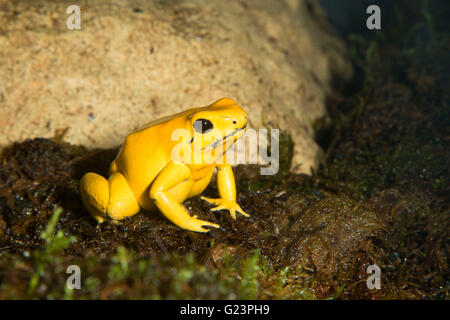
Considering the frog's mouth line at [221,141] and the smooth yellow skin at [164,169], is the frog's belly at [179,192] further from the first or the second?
the frog's mouth line at [221,141]

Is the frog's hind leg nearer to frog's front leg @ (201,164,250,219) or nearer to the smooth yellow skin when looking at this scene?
the smooth yellow skin

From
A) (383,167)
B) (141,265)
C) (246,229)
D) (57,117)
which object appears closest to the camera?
(141,265)

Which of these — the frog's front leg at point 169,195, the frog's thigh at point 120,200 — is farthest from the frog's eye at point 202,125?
the frog's thigh at point 120,200

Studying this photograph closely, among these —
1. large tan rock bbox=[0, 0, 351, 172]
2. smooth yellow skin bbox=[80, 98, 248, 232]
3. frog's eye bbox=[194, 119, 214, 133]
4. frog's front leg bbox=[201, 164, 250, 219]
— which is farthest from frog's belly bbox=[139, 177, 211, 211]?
large tan rock bbox=[0, 0, 351, 172]

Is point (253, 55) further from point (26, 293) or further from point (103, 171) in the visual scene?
point (26, 293)

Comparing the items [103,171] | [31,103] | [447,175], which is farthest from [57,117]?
[447,175]

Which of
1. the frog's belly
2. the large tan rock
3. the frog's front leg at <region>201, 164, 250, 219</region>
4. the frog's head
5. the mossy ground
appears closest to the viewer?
the mossy ground
